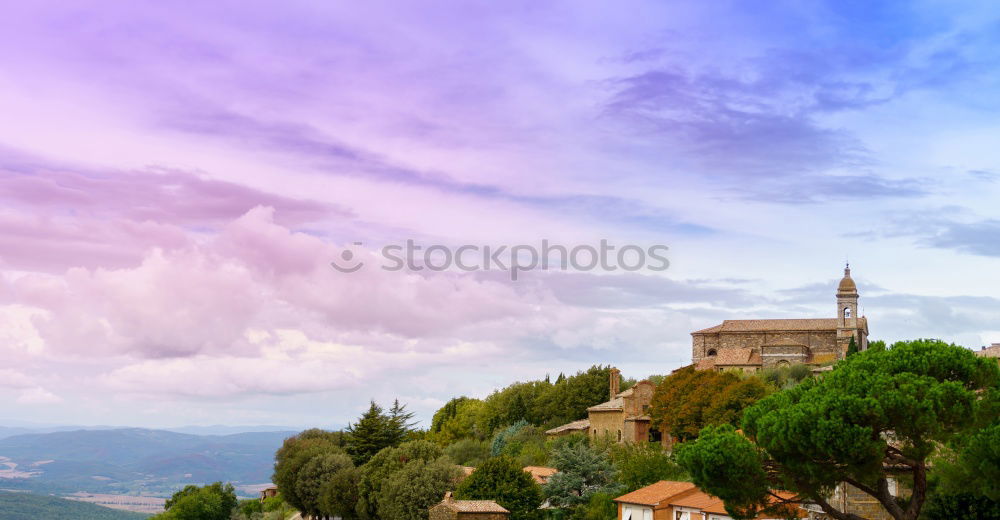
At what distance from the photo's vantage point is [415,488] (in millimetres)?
51625

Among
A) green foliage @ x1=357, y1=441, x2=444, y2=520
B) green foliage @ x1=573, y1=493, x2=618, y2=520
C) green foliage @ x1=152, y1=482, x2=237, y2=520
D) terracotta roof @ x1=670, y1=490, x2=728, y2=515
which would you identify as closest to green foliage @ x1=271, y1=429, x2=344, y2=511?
green foliage @ x1=357, y1=441, x2=444, y2=520

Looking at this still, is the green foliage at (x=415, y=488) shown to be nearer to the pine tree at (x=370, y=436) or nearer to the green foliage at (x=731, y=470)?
the pine tree at (x=370, y=436)

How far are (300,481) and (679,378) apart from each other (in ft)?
84.2

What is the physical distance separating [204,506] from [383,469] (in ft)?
105

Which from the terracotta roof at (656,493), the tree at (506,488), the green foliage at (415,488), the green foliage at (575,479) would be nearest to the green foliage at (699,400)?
the green foliage at (575,479)

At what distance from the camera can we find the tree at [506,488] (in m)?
47.2

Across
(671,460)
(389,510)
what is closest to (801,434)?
(671,460)

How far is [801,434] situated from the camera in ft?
89.3

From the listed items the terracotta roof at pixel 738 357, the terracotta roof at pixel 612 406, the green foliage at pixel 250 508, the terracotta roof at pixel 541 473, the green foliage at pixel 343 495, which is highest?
the terracotta roof at pixel 738 357

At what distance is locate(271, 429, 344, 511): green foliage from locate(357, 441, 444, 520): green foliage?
10744 millimetres

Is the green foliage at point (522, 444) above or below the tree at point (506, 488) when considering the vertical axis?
above

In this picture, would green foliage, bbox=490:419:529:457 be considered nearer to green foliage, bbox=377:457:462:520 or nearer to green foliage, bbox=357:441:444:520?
green foliage, bbox=357:441:444:520

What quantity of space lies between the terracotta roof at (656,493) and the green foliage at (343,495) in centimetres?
2184

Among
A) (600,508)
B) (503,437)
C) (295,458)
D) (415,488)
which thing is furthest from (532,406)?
(600,508)
